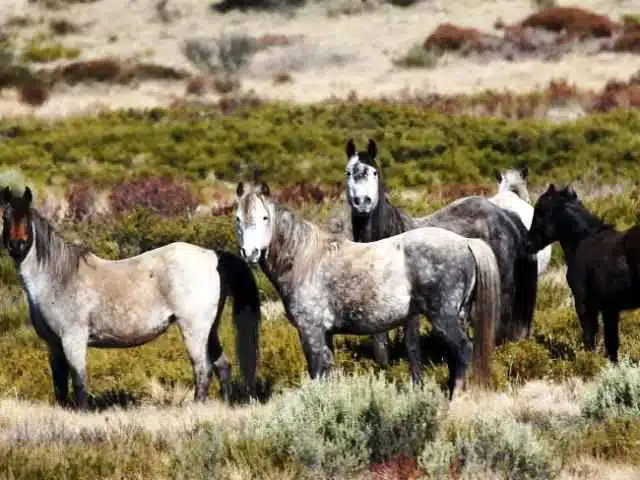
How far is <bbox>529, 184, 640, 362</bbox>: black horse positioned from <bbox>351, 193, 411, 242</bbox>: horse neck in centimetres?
132

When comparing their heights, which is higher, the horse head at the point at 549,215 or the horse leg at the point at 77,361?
the horse head at the point at 549,215

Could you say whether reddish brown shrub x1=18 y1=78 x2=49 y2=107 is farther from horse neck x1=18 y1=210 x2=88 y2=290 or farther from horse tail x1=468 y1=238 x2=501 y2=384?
horse tail x1=468 y1=238 x2=501 y2=384

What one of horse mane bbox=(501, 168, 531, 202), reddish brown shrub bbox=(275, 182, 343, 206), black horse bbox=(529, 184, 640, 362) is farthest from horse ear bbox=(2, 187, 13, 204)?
reddish brown shrub bbox=(275, 182, 343, 206)

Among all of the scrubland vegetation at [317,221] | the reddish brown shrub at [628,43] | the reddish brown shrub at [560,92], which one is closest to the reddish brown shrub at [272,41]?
the scrubland vegetation at [317,221]

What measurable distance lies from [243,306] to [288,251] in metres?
0.83

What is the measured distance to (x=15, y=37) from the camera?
5316cm

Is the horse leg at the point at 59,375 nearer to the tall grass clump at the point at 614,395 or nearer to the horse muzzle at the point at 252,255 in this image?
the horse muzzle at the point at 252,255

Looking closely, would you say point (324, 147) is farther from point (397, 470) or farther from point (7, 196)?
point (397, 470)

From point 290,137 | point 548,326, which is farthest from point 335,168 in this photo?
point 548,326

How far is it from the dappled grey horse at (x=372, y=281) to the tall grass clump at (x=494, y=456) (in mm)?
2009

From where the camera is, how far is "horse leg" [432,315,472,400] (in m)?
8.44

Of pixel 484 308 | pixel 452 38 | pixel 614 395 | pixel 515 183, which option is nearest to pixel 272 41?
pixel 452 38

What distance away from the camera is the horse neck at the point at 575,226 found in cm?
1012

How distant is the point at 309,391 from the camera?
6906 millimetres
